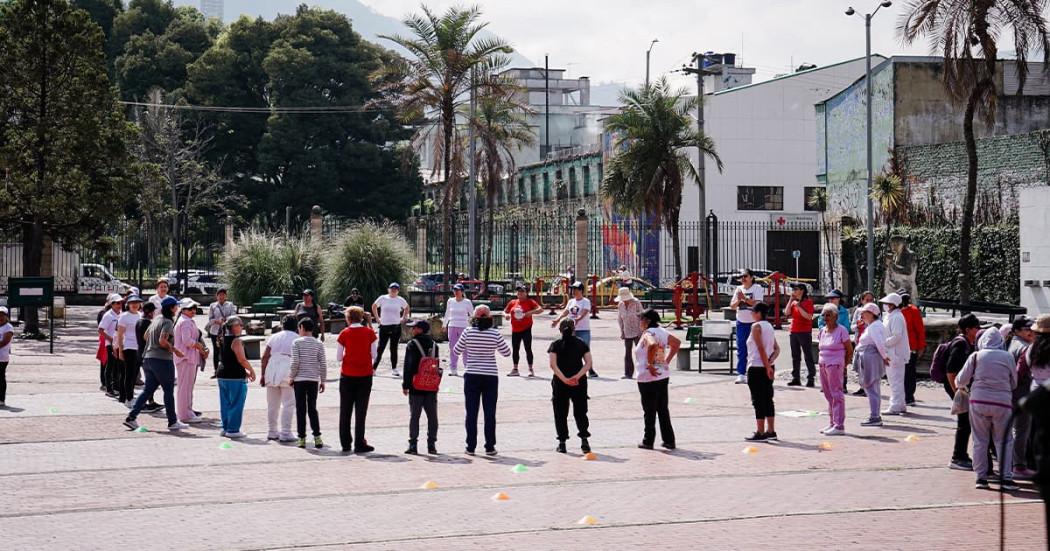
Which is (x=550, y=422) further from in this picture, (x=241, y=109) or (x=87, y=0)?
(x=87, y=0)

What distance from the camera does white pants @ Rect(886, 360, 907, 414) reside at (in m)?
15.4

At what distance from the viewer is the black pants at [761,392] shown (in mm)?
13602

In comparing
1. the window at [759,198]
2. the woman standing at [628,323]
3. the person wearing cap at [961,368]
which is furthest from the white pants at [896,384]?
the window at [759,198]

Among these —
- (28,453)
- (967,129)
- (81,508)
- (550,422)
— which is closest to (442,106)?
(967,129)

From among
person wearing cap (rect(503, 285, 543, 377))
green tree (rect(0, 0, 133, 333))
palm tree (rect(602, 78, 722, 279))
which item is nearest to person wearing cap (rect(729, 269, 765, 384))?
person wearing cap (rect(503, 285, 543, 377))

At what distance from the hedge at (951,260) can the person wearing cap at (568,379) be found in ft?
76.4

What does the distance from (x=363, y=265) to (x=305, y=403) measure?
1885 centimetres

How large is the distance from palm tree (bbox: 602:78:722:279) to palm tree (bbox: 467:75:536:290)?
4.07 m

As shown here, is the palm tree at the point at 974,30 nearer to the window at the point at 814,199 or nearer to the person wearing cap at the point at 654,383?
the person wearing cap at the point at 654,383

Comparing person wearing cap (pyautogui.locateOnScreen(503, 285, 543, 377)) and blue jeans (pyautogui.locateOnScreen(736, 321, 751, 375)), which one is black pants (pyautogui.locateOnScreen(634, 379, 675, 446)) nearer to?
blue jeans (pyautogui.locateOnScreen(736, 321, 751, 375))

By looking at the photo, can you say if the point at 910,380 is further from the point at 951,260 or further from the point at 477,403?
the point at 951,260

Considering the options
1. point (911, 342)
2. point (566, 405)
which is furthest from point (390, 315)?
point (911, 342)

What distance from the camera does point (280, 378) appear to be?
13484 millimetres

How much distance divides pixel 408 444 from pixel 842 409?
4.99m
